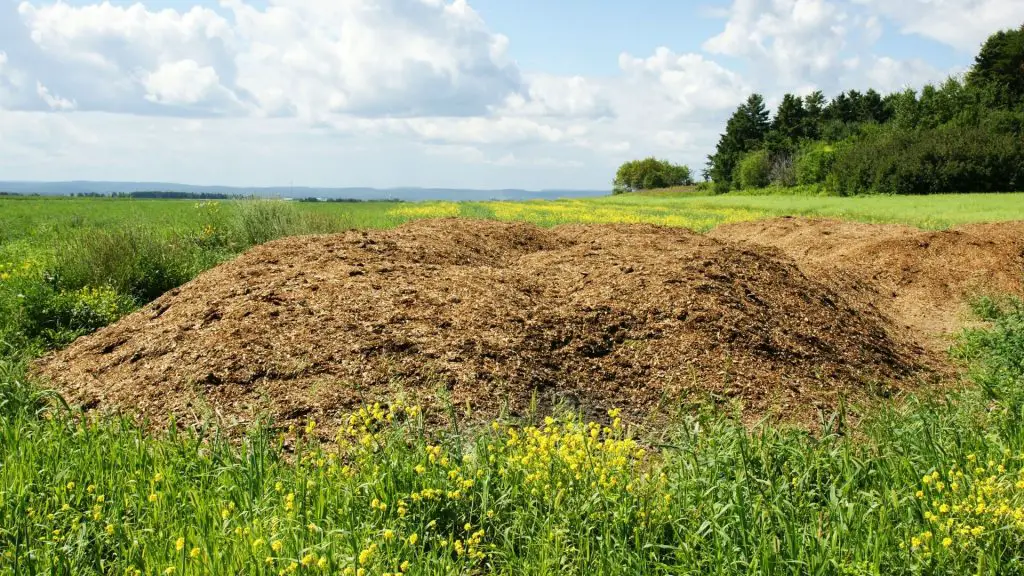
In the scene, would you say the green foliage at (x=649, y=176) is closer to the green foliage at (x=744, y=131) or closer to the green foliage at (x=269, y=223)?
the green foliage at (x=744, y=131)

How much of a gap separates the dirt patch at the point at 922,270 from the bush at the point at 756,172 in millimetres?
46832

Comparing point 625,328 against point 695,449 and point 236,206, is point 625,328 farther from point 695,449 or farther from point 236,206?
point 236,206

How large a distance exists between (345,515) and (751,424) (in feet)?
9.00

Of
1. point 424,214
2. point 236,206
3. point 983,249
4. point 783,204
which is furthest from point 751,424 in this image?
point 783,204

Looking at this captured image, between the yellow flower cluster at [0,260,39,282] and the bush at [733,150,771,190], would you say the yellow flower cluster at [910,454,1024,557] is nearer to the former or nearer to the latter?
the yellow flower cluster at [0,260,39,282]

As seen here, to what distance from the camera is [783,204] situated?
3662cm

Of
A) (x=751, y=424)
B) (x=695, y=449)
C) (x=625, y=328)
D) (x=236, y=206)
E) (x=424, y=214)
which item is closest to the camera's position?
(x=695, y=449)

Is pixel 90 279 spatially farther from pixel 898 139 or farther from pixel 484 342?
pixel 898 139

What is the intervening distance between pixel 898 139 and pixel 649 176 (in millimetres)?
58669

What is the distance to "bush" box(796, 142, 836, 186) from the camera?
1860 inches

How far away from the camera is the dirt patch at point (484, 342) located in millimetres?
4555

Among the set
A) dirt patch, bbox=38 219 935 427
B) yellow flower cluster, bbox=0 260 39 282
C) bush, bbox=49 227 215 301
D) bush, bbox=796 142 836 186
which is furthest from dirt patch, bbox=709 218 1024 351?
bush, bbox=796 142 836 186

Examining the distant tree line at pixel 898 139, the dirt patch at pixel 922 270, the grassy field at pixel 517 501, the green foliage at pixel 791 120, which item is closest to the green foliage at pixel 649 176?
the distant tree line at pixel 898 139

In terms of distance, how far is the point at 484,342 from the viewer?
16.4 feet
